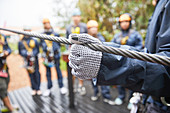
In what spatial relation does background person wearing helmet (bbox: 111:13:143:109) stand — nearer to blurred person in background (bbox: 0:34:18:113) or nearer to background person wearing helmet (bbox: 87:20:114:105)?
background person wearing helmet (bbox: 87:20:114:105)

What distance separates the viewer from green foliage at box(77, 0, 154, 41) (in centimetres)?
470

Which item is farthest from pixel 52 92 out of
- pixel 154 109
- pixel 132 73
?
pixel 132 73

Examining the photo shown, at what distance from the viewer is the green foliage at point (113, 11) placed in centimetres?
470

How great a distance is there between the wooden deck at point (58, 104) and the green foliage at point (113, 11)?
2.38m

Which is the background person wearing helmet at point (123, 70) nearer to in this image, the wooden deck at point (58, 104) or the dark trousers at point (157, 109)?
the dark trousers at point (157, 109)

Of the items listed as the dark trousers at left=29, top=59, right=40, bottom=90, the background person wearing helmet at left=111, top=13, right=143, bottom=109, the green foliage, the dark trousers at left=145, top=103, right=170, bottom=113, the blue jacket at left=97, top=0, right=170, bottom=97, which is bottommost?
the dark trousers at left=29, top=59, right=40, bottom=90

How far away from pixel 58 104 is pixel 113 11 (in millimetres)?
4162

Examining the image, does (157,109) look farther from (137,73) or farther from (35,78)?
(35,78)

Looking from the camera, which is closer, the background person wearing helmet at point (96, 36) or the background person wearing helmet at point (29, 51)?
the background person wearing helmet at point (96, 36)

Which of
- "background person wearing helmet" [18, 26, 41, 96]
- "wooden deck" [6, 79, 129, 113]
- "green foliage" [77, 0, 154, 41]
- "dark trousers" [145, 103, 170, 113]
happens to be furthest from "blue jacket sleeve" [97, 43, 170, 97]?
"green foliage" [77, 0, 154, 41]

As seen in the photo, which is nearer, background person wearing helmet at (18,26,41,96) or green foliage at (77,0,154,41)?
background person wearing helmet at (18,26,41,96)

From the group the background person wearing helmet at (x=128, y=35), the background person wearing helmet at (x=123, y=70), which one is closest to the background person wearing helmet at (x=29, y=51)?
the background person wearing helmet at (x=128, y=35)

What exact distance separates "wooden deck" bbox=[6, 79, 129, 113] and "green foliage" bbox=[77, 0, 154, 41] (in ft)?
7.82

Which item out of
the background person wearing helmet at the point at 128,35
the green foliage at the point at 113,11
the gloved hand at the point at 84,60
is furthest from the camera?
the green foliage at the point at 113,11
